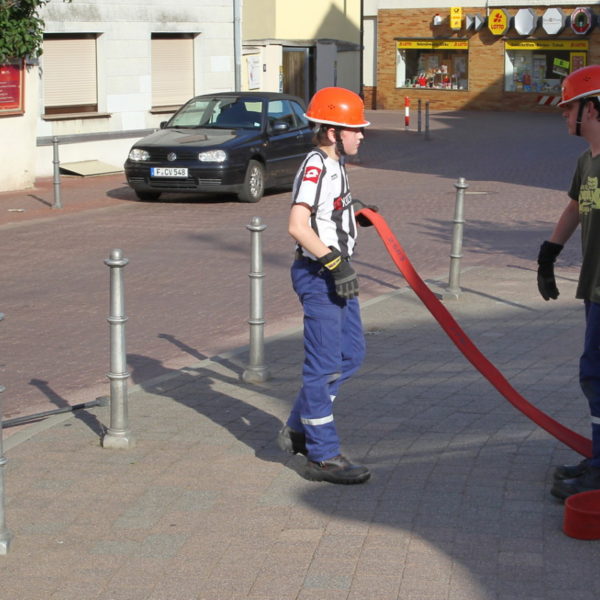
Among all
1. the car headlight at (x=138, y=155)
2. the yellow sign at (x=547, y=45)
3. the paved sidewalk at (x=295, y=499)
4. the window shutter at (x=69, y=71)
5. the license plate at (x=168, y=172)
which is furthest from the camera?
the yellow sign at (x=547, y=45)

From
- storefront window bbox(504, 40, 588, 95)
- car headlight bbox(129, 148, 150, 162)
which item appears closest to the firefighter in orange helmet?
car headlight bbox(129, 148, 150, 162)

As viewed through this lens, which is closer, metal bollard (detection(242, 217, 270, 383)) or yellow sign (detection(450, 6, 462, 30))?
metal bollard (detection(242, 217, 270, 383))

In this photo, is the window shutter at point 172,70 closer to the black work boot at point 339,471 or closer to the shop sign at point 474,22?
the shop sign at point 474,22

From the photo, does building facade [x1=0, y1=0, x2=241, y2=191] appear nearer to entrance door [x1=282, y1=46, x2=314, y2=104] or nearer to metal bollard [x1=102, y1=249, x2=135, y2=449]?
entrance door [x1=282, y1=46, x2=314, y2=104]

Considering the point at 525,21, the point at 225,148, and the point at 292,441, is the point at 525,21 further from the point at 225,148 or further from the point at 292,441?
the point at 292,441

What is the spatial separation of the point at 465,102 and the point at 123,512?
43473mm

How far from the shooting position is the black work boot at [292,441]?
621cm

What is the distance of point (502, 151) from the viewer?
29.5 meters

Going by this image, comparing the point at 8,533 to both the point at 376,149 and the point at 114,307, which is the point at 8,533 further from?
the point at 376,149

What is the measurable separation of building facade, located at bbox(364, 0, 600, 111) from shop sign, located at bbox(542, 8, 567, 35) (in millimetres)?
35

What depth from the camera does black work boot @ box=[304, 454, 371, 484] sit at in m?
5.86

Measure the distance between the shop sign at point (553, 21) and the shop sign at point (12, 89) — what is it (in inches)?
1067

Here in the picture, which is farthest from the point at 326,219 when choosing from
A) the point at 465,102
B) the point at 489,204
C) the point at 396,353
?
the point at 465,102

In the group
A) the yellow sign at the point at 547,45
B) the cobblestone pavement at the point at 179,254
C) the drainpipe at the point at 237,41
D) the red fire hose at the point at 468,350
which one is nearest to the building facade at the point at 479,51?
the yellow sign at the point at 547,45
